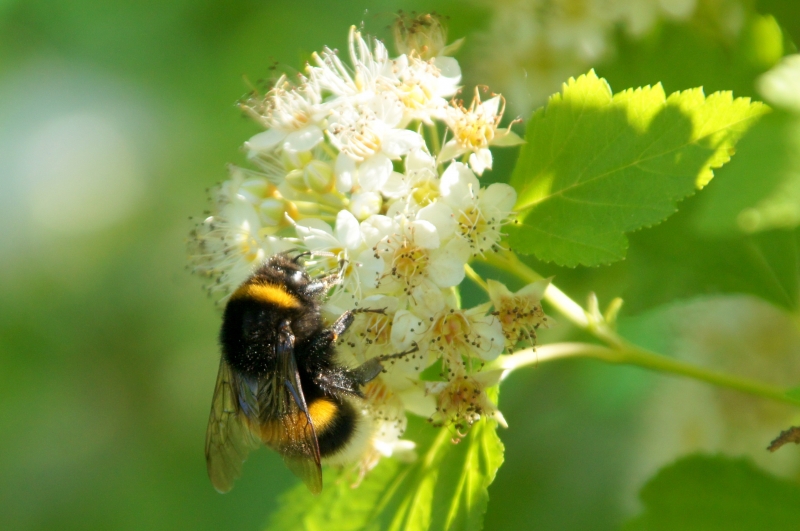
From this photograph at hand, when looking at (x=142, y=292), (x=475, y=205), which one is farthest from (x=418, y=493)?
(x=142, y=292)

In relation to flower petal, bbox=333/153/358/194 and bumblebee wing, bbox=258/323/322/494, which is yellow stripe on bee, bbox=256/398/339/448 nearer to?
bumblebee wing, bbox=258/323/322/494

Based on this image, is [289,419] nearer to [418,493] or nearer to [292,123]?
[418,493]

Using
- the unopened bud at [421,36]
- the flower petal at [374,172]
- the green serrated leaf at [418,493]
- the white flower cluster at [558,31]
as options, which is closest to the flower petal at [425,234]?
the flower petal at [374,172]

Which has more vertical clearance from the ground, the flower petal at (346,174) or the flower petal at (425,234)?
the flower petal at (346,174)

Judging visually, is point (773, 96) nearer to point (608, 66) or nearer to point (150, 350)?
point (608, 66)

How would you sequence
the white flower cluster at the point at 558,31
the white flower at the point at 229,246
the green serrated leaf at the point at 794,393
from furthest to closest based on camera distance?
1. the white flower cluster at the point at 558,31
2. the white flower at the point at 229,246
3. the green serrated leaf at the point at 794,393

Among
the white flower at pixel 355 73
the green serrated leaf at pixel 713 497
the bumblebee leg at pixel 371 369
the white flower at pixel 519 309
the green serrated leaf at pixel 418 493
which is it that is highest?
the white flower at pixel 355 73

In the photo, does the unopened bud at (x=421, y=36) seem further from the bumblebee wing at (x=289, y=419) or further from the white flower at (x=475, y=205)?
the bumblebee wing at (x=289, y=419)

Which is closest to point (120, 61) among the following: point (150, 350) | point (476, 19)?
point (150, 350)
